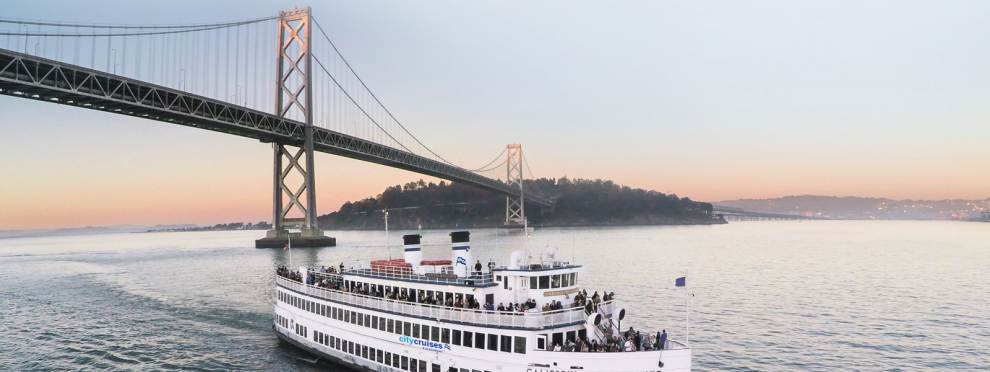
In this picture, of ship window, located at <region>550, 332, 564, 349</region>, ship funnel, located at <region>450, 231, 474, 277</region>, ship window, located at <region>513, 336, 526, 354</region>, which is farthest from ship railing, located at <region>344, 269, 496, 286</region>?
ship window, located at <region>550, 332, 564, 349</region>

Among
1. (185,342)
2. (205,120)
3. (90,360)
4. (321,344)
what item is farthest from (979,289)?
(205,120)

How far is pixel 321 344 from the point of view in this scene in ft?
88.5

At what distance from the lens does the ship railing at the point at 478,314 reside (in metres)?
19.9

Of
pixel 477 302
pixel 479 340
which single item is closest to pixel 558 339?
pixel 479 340

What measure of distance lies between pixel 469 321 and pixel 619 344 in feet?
14.9

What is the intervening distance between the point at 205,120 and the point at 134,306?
120 feet

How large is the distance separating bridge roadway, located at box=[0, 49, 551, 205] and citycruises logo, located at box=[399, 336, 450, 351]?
164ft

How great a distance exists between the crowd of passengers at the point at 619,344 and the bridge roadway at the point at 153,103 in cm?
5578

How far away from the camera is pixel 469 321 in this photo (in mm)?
20812

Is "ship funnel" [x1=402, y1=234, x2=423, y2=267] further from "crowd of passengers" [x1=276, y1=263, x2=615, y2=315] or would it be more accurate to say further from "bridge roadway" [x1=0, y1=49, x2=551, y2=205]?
"bridge roadway" [x1=0, y1=49, x2=551, y2=205]

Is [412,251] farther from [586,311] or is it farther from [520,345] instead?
[586,311]

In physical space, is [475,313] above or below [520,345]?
above

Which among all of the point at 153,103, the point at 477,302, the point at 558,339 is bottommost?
the point at 558,339

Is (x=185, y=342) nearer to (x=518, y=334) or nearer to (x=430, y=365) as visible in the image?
(x=430, y=365)
